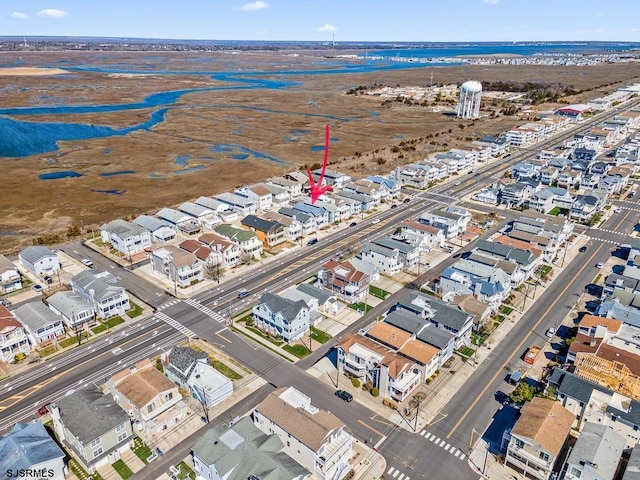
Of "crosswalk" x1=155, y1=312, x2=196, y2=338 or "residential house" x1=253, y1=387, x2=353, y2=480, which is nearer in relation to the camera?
"residential house" x1=253, y1=387, x2=353, y2=480

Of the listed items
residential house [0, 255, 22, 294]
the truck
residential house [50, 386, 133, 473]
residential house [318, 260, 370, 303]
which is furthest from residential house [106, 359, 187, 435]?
the truck

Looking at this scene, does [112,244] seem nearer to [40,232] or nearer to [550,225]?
[40,232]

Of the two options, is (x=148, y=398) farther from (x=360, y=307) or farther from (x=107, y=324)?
(x=360, y=307)

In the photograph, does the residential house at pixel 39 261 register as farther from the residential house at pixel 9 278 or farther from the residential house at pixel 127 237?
the residential house at pixel 127 237

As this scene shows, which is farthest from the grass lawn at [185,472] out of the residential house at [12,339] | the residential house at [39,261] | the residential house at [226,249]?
the residential house at [39,261]

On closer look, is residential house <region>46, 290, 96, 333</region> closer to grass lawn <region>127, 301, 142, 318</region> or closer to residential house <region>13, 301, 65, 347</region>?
residential house <region>13, 301, 65, 347</region>

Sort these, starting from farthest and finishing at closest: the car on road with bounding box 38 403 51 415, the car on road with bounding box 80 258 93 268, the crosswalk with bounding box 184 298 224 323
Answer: the car on road with bounding box 80 258 93 268 → the crosswalk with bounding box 184 298 224 323 → the car on road with bounding box 38 403 51 415

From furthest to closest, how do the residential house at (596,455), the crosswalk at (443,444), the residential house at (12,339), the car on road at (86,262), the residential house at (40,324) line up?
the car on road at (86,262) → the residential house at (40,324) → the residential house at (12,339) → the crosswalk at (443,444) → the residential house at (596,455)
